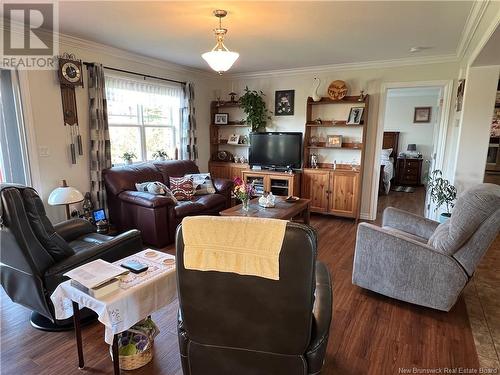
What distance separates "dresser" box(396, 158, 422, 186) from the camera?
792 centimetres

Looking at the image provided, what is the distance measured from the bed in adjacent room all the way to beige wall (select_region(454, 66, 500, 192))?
2672mm

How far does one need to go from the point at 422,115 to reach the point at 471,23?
5.64 meters

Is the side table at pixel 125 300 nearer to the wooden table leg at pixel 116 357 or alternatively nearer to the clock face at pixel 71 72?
the wooden table leg at pixel 116 357

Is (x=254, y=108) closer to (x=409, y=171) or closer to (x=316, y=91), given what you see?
(x=316, y=91)

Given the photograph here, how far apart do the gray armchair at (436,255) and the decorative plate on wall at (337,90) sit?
282cm

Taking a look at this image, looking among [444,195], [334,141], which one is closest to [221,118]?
[334,141]

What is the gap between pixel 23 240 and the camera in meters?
1.83

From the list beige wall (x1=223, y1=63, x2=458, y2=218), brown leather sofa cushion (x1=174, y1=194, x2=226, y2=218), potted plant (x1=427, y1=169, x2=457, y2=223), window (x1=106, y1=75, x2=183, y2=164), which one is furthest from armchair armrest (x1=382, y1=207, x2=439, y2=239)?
window (x1=106, y1=75, x2=183, y2=164)

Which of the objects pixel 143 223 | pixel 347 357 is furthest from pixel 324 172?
pixel 347 357

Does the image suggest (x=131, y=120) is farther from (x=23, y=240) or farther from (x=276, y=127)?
(x=23, y=240)

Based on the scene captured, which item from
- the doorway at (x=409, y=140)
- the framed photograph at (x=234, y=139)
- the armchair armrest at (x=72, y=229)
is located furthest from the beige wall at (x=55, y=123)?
the doorway at (x=409, y=140)

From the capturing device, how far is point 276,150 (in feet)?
17.3

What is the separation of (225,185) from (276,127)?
1.60 metres

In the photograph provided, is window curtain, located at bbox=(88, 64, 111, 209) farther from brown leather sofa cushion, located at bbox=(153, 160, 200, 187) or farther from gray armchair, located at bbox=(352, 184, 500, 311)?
gray armchair, located at bbox=(352, 184, 500, 311)
